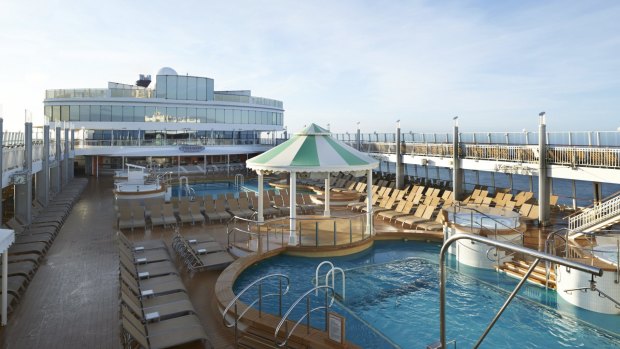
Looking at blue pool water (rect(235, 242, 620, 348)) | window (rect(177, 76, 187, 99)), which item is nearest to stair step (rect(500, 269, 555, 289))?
blue pool water (rect(235, 242, 620, 348))

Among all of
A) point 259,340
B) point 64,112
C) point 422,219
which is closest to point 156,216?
point 422,219

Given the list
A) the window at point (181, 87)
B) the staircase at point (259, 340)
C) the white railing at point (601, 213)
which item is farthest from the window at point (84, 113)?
the white railing at point (601, 213)

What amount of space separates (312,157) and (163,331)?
701 cm

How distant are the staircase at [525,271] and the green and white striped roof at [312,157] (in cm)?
441

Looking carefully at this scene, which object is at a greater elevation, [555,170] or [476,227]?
[555,170]

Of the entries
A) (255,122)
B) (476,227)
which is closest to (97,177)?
(255,122)

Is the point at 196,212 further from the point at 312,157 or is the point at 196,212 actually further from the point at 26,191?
the point at 312,157

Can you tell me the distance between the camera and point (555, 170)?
14695 millimetres

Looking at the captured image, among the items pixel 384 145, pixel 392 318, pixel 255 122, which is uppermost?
pixel 255 122

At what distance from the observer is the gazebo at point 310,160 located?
1169 centimetres

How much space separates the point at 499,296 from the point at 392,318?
8.11ft

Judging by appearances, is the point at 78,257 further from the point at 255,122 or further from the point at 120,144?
the point at 255,122

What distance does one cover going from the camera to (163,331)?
5.91 m

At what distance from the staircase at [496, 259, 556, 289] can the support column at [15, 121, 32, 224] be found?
12684 mm
